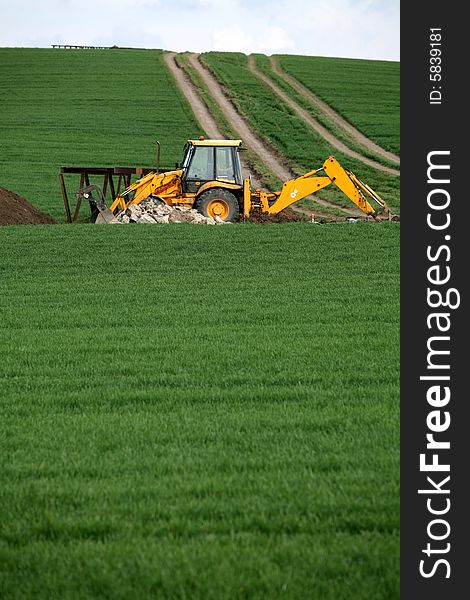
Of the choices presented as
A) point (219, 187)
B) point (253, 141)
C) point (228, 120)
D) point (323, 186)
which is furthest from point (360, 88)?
point (219, 187)

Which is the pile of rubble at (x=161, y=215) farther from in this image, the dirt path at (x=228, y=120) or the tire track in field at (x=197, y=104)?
the tire track in field at (x=197, y=104)

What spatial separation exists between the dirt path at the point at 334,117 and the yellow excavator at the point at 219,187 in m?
21.6

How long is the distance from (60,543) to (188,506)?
2.90ft

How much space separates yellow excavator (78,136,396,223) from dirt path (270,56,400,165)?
21.6 meters

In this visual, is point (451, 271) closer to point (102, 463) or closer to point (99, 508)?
point (99, 508)

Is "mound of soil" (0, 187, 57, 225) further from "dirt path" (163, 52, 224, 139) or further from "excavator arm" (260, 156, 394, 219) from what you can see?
"dirt path" (163, 52, 224, 139)

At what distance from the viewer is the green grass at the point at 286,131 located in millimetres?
42344

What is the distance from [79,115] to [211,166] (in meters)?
35.8

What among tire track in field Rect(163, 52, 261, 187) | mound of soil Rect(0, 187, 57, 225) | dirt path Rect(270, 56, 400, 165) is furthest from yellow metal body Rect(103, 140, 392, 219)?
dirt path Rect(270, 56, 400, 165)

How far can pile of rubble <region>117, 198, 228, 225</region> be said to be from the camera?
1040 inches

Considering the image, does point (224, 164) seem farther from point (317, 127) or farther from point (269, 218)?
point (317, 127)

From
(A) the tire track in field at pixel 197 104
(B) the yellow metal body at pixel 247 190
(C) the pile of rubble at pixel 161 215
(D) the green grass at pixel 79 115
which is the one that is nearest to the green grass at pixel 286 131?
(A) the tire track in field at pixel 197 104

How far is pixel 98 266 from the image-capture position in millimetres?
20125

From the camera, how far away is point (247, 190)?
26.9 m
